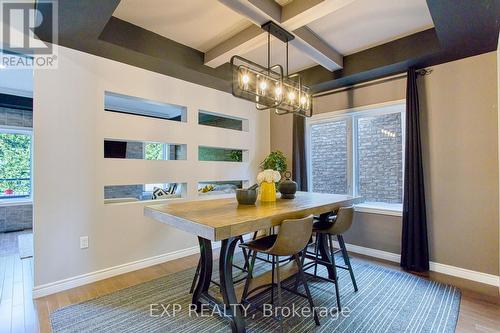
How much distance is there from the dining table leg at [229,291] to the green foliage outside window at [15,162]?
5.84 metres

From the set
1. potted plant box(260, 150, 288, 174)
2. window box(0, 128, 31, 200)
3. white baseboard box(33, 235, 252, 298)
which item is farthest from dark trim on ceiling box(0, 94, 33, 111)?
potted plant box(260, 150, 288, 174)

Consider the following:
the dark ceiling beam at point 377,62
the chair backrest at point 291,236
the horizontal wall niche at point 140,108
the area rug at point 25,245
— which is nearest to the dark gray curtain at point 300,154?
the dark ceiling beam at point 377,62

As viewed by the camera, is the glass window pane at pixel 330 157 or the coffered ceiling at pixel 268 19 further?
the glass window pane at pixel 330 157

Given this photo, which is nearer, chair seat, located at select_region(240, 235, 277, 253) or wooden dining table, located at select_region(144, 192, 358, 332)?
wooden dining table, located at select_region(144, 192, 358, 332)

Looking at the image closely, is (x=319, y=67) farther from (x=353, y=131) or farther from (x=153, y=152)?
(x=153, y=152)

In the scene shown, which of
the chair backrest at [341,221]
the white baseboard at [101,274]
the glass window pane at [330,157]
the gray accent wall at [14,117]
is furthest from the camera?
the gray accent wall at [14,117]

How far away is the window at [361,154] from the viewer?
364 centimetres

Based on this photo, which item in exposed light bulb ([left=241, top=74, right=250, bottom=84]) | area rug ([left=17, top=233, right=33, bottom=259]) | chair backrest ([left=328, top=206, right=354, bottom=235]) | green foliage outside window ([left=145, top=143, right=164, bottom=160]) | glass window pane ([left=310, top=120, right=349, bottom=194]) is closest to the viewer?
exposed light bulb ([left=241, top=74, right=250, bottom=84])

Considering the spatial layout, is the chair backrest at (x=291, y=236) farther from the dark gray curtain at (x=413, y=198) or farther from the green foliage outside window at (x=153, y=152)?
the green foliage outside window at (x=153, y=152)

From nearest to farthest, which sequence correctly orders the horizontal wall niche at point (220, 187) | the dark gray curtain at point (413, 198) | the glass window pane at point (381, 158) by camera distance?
1. the dark gray curtain at point (413, 198)
2. the glass window pane at point (381, 158)
3. the horizontal wall niche at point (220, 187)

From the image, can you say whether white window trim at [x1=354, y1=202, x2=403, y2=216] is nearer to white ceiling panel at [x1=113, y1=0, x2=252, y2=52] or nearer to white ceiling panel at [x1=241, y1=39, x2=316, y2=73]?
white ceiling panel at [x1=241, y1=39, x2=316, y2=73]

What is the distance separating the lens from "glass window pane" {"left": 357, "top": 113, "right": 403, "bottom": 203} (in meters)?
3.62

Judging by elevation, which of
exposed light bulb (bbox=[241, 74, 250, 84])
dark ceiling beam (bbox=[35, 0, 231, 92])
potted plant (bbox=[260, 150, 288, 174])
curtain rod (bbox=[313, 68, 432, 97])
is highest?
dark ceiling beam (bbox=[35, 0, 231, 92])
